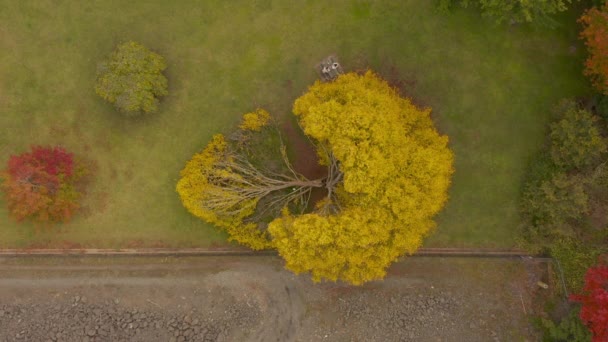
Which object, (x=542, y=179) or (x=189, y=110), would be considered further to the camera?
(x=189, y=110)

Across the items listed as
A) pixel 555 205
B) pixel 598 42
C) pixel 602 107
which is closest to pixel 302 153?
pixel 555 205

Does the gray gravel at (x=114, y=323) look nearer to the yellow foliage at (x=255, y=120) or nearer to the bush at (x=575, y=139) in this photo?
the yellow foliage at (x=255, y=120)

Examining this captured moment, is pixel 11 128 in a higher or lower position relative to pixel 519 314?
higher

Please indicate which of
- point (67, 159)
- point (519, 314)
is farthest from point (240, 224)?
point (519, 314)

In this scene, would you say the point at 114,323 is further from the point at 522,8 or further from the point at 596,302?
the point at 522,8

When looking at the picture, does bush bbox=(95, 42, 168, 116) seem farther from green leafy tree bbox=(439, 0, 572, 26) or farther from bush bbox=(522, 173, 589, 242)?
bush bbox=(522, 173, 589, 242)

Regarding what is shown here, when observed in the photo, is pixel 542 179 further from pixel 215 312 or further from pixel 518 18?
pixel 215 312
